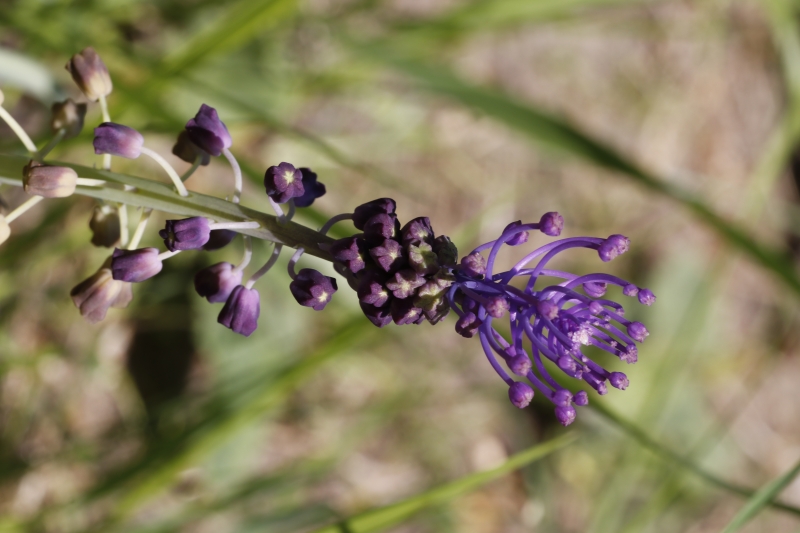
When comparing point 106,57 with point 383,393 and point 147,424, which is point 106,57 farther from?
point 383,393

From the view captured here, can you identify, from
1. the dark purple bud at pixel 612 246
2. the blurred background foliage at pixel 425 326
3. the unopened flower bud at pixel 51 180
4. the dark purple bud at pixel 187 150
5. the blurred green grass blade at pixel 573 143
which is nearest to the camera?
the dark purple bud at pixel 612 246

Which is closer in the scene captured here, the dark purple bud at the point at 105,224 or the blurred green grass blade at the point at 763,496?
the dark purple bud at the point at 105,224

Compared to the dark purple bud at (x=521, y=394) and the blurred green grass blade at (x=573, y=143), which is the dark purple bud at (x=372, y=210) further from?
the blurred green grass blade at (x=573, y=143)

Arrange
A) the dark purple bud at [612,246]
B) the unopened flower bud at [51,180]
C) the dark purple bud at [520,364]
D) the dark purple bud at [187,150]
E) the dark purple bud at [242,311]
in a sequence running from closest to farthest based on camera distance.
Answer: the dark purple bud at [520,364], the dark purple bud at [612,246], the unopened flower bud at [51,180], the dark purple bud at [242,311], the dark purple bud at [187,150]

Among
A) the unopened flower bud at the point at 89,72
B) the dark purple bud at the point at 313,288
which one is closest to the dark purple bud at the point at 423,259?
the dark purple bud at the point at 313,288

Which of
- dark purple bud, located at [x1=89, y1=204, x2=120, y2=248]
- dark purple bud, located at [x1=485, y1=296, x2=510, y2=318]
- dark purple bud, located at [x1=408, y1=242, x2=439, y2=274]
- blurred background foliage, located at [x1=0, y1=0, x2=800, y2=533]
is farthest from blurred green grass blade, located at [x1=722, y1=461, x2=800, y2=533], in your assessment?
dark purple bud, located at [x1=89, y1=204, x2=120, y2=248]

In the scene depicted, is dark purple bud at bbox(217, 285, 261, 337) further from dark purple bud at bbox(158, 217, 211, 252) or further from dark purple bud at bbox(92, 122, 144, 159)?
dark purple bud at bbox(92, 122, 144, 159)

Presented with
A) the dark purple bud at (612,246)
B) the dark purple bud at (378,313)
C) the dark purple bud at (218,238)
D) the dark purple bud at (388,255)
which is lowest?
the dark purple bud at (612,246)

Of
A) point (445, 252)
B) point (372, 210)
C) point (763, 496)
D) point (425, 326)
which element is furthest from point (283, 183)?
point (425, 326)
